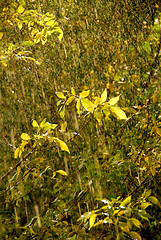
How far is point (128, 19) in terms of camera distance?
319 cm

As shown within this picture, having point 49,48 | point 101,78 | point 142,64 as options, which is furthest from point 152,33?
point 49,48

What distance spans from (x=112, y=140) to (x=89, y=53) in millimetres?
1177

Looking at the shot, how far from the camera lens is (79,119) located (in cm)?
278

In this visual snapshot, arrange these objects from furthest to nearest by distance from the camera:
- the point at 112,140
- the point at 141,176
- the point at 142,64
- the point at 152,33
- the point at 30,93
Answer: the point at 30,93 → the point at 152,33 → the point at 142,64 → the point at 112,140 → the point at 141,176

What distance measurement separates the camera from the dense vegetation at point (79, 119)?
204cm

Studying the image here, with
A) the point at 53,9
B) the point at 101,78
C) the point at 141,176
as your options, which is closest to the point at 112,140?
the point at 141,176

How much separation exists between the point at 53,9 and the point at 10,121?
5.62 ft

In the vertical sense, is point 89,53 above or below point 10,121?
above

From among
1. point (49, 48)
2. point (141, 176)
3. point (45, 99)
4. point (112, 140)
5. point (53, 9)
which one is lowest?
point (141, 176)

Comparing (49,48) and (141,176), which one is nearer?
(141,176)

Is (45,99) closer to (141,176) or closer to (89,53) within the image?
(89,53)

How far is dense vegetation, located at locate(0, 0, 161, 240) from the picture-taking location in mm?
2039

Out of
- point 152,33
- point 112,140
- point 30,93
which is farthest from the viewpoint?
point 30,93

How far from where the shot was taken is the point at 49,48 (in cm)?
347
